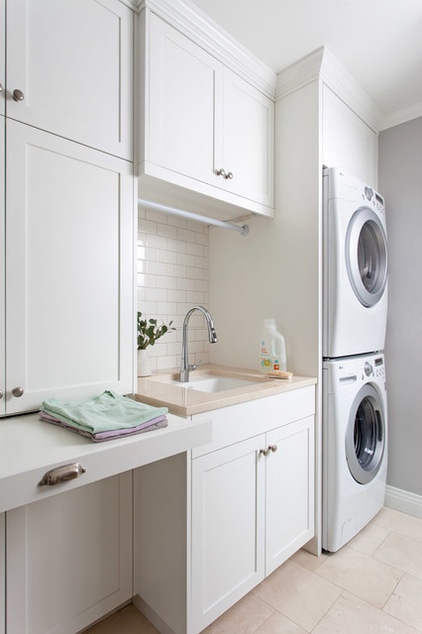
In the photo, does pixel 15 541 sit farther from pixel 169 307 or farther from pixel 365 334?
pixel 365 334

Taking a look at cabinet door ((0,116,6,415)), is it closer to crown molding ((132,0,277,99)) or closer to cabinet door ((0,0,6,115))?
cabinet door ((0,0,6,115))

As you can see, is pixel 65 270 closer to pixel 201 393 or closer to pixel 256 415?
pixel 201 393

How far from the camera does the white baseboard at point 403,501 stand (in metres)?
2.19

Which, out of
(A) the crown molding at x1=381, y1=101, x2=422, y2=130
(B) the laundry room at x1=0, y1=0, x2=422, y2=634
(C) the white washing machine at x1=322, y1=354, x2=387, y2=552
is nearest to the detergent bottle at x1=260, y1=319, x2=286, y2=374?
(B) the laundry room at x1=0, y1=0, x2=422, y2=634

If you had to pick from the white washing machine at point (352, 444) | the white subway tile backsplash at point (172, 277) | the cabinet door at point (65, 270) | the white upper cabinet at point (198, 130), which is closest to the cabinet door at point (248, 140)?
the white upper cabinet at point (198, 130)

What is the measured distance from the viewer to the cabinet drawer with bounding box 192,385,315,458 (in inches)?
52.3

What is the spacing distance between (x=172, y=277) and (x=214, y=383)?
0.65m

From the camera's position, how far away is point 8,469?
2.48 ft

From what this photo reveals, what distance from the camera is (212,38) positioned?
63.6 inches

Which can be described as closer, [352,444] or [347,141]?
[352,444]

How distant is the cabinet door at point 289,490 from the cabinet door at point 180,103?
124cm

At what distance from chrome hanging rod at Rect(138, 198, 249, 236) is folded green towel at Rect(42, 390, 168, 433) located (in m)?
0.86

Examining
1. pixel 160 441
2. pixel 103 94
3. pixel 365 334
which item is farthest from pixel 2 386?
pixel 365 334

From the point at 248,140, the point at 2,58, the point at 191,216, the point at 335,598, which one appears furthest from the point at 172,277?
the point at 335,598
